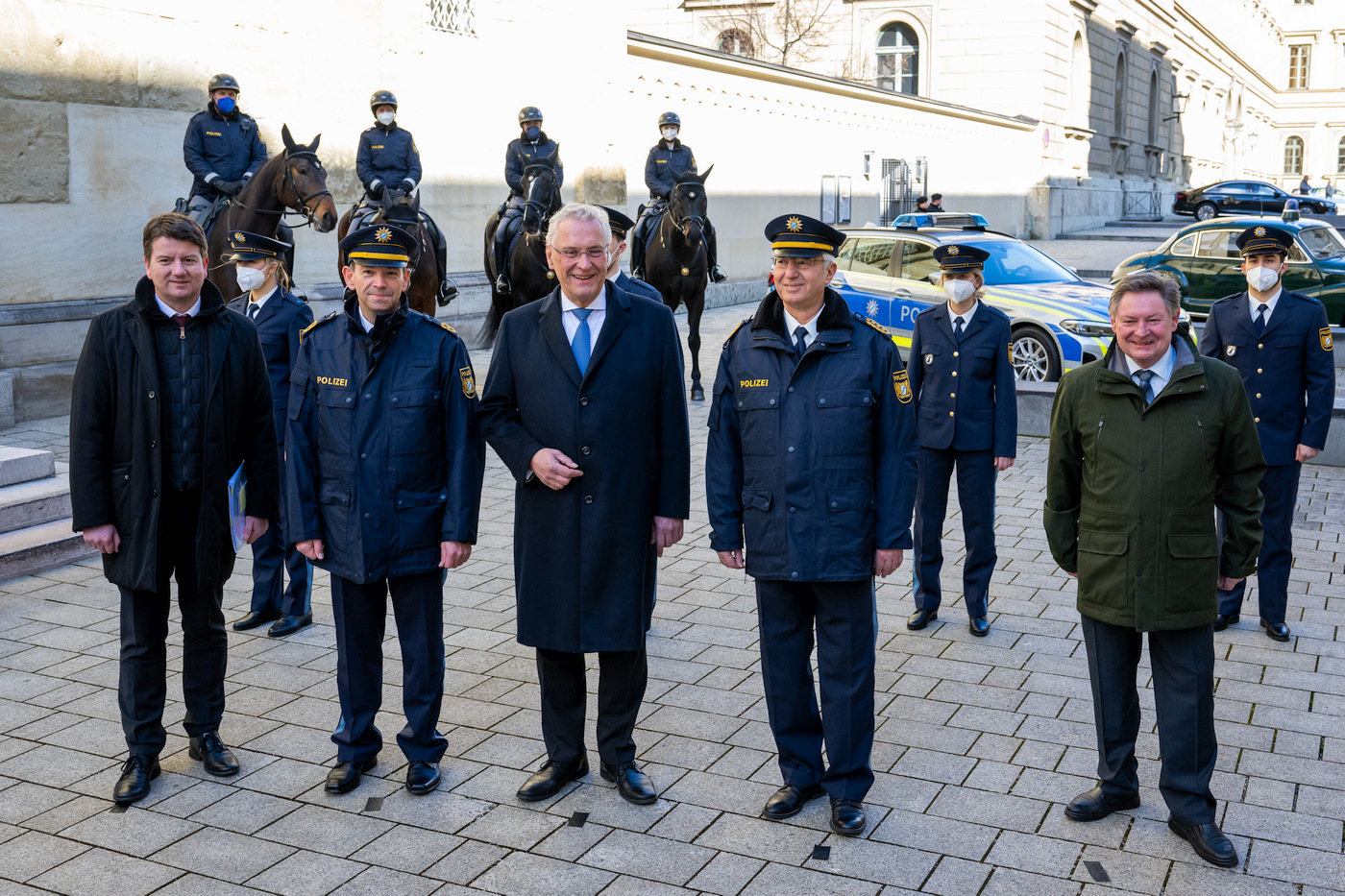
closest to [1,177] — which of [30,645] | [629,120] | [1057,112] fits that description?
[30,645]

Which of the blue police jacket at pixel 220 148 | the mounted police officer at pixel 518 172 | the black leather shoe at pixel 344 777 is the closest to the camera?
the black leather shoe at pixel 344 777

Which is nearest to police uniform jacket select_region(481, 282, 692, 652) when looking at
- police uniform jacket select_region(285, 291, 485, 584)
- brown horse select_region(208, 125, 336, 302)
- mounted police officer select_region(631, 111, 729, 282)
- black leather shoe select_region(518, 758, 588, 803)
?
police uniform jacket select_region(285, 291, 485, 584)

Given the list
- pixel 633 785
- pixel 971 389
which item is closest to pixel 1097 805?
pixel 633 785

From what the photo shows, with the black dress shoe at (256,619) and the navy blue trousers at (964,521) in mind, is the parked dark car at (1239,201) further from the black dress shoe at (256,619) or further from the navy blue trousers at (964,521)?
the black dress shoe at (256,619)

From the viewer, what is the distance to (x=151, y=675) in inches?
184

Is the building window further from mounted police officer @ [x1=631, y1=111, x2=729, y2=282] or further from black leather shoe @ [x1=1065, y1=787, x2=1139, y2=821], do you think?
black leather shoe @ [x1=1065, y1=787, x2=1139, y2=821]

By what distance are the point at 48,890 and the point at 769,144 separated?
22.9 m

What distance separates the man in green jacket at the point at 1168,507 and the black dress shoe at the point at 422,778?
2389 mm

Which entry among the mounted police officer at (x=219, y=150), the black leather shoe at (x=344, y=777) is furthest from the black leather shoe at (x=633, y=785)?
the mounted police officer at (x=219, y=150)

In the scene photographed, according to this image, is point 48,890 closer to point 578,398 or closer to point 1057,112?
point 578,398

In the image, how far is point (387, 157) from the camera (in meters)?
13.1

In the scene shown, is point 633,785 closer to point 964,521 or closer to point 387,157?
point 964,521

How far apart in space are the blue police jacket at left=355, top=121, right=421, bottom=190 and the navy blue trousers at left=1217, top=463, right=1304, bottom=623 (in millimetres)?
9196

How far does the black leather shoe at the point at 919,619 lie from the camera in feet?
21.4
